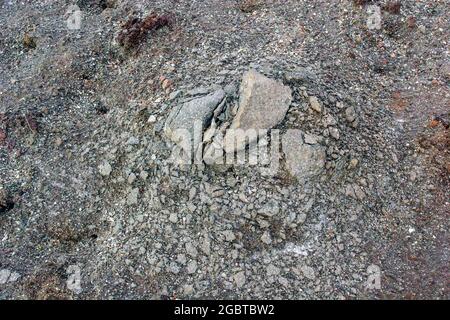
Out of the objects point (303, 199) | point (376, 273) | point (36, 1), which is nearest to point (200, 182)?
point (303, 199)

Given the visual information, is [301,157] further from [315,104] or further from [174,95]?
[174,95]

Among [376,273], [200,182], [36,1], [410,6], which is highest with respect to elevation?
[36,1]

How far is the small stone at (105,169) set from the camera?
19.7 feet

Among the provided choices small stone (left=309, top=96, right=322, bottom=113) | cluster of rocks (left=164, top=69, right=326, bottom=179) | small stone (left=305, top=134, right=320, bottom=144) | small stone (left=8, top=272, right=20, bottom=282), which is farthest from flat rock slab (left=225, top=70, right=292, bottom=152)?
small stone (left=8, top=272, right=20, bottom=282)

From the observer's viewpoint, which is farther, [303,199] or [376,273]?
[303,199]

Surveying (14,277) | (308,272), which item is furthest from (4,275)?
(308,272)

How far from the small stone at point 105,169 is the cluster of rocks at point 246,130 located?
865mm

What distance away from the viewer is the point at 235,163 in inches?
220

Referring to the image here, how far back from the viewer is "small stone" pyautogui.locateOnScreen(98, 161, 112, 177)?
599 centimetres

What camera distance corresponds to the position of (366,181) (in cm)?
571

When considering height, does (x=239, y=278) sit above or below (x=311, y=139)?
below

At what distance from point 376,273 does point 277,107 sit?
211 cm

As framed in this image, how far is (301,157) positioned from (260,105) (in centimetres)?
75

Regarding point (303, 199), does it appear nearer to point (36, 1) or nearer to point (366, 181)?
point (366, 181)
